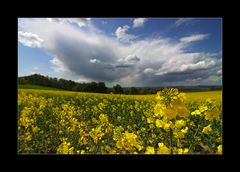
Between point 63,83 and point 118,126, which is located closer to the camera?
point 63,83

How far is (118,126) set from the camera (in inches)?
139

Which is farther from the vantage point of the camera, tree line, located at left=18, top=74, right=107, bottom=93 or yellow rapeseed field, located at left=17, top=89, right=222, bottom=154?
tree line, located at left=18, top=74, right=107, bottom=93

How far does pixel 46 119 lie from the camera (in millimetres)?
3650

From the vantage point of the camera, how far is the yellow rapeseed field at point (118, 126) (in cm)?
208

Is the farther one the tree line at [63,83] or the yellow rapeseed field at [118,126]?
the tree line at [63,83]

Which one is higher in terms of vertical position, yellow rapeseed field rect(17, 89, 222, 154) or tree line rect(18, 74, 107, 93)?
tree line rect(18, 74, 107, 93)

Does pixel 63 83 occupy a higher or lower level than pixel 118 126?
higher

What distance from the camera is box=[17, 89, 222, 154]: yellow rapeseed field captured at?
6.83 feet

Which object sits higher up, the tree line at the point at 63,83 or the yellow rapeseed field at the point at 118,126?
the tree line at the point at 63,83
